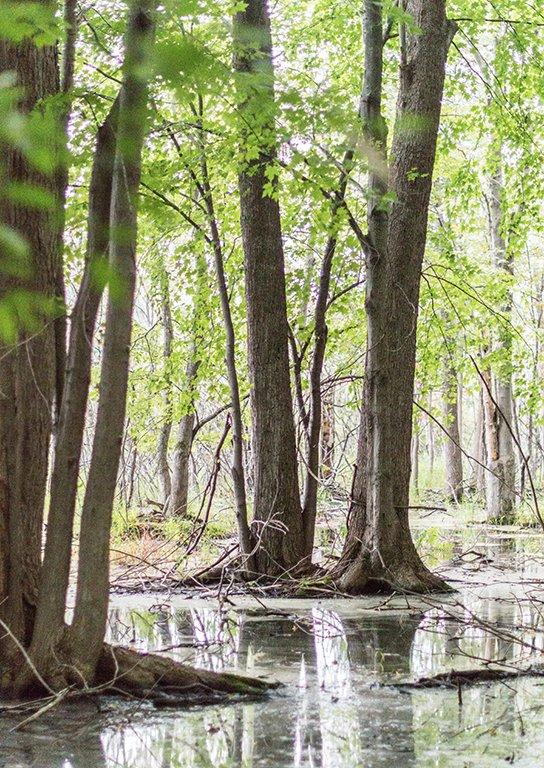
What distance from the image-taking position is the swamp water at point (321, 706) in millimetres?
3802

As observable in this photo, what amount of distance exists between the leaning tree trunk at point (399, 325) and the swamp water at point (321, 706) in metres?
0.86

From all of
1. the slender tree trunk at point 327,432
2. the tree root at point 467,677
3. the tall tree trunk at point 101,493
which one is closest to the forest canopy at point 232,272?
the tall tree trunk at point 101,493

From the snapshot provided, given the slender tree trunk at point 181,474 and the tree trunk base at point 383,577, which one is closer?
the tree trunk base at point 383,577

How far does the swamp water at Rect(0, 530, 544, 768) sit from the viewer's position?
3.80m

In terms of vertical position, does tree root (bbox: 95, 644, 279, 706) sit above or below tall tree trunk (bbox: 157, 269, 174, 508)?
below

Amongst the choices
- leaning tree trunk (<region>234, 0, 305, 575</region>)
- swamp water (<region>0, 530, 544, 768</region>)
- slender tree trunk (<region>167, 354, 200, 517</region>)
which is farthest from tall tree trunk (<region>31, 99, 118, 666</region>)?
slender tree trunk (<region>167, 354, 200, 517</region>)

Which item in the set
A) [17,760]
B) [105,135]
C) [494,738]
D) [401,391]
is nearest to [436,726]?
[494,738]

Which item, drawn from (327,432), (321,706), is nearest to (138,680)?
(321,706)

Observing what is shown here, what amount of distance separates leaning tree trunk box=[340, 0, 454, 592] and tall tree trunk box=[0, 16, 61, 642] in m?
4.10

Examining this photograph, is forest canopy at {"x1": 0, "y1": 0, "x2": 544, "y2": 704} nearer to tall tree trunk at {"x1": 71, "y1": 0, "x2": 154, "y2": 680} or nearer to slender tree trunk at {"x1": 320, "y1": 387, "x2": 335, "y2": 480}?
tall tree trunk at {"x1": 71, "y1": 0, "x2": 154, "y2": 680}

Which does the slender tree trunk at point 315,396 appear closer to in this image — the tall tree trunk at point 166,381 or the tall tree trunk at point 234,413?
the tall tree trunk at point 234,413

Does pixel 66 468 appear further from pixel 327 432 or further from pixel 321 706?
pixel 327 432

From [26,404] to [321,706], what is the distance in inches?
79.7

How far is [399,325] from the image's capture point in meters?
9.23
